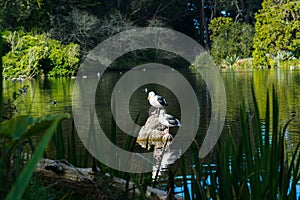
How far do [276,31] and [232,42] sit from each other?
442 centimetres

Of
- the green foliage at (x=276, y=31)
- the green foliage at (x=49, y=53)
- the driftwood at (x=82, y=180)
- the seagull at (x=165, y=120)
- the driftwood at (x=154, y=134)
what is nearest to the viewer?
the driftwood at (x=82, y=180)

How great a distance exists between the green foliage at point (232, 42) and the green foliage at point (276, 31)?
10.4 ft

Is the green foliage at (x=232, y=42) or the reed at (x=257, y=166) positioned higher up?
the green foliage at (x=232, y=42)

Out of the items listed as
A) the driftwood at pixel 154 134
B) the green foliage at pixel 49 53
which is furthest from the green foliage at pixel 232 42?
the driftwood at pixel 154 134

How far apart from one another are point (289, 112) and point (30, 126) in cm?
724

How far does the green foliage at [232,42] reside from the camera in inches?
1142

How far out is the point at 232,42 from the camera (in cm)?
2923

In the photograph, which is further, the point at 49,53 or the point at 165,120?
the point at 49,53

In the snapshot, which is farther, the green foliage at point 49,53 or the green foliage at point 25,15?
the green foliage at point 25,15

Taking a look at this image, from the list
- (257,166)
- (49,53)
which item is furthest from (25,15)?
(257,166)

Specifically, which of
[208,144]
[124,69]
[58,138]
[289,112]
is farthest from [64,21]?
[58,138]

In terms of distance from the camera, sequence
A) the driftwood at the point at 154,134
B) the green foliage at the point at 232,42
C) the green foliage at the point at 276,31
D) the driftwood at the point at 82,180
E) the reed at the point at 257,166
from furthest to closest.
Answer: the green foliage at the point at 232,42
the green foliage at the point at 276,31
the driftwood at the point at 154,134
the driftwood at the point at 82,180
the reed at the point at 257,166

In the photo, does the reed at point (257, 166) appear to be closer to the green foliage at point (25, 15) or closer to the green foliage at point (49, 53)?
the green foliage at point (49, 53)

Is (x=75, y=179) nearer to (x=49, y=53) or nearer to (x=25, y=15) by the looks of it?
(x=49, y=53)
